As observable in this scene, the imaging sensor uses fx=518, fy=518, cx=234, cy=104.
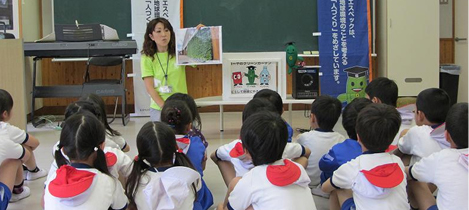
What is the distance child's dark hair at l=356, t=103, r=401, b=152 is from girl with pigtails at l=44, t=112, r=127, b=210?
0.98 meters

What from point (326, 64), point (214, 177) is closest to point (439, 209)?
point (214, 177)

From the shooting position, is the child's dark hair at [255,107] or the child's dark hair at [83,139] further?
the child's dark hair at [255,107]

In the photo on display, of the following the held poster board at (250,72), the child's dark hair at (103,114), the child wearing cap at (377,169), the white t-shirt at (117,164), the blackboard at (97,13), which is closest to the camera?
the child wearing cap at (377,169)

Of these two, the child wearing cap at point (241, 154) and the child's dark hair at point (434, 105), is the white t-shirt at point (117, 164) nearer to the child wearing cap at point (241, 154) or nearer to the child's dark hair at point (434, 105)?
the child wearing cap at point (241, 154)

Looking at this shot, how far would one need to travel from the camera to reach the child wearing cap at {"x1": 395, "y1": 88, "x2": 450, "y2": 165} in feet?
7.80

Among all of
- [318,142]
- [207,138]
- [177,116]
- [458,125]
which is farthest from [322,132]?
[207,138]

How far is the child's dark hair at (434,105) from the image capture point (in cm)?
247

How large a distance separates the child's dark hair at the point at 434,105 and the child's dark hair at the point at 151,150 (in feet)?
4.06

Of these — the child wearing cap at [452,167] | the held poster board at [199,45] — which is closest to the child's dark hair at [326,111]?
the child wearing cap at [452,167]

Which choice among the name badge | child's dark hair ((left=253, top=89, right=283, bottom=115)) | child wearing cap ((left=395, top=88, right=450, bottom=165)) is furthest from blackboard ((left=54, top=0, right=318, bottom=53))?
child wearing cap ((left=395, top=88, right=450, bottom=165))

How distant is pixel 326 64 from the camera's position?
262 inches

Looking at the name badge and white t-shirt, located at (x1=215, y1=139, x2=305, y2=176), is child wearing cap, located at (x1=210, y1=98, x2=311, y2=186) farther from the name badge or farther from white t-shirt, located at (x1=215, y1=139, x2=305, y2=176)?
the name badge

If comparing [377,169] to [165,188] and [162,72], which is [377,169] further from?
[162,72]

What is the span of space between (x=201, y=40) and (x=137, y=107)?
2525mm
